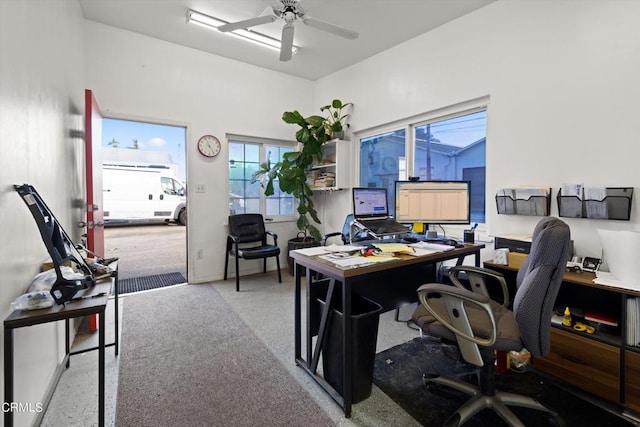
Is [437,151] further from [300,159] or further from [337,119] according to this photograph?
[300,159]

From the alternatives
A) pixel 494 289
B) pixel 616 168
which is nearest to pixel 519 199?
pixel 616 168

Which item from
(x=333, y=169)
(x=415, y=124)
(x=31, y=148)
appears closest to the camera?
(x=31, y=148)

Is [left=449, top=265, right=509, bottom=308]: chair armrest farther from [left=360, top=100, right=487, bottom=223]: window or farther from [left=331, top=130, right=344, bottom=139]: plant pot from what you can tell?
[left=331, top=130, right=344, bottom=139]: plant pot

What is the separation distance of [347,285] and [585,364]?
4.97 feet

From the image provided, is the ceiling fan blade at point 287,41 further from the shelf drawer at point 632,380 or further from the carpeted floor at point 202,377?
the shelf drawer at point 632,380

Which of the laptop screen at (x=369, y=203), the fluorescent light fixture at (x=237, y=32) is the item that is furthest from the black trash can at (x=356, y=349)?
the fluorescent light fixture at (x=237, y=32)

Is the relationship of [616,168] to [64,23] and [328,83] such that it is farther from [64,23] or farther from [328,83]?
[64,23]

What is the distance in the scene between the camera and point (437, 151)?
336cm

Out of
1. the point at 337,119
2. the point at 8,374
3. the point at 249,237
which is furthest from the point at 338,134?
the point at 8,374

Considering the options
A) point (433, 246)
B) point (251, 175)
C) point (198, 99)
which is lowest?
point (433, 246)

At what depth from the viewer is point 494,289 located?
8.11 ft

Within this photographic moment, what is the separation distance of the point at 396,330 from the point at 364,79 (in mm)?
3064

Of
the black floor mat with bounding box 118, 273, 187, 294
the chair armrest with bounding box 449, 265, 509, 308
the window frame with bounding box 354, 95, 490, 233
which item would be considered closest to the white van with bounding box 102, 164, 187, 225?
the black floor mat with bounding box 118, 273, 187, 294

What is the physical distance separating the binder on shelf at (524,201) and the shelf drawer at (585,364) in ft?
3.01
